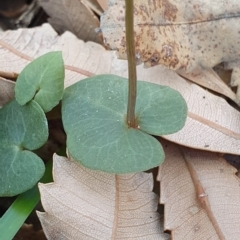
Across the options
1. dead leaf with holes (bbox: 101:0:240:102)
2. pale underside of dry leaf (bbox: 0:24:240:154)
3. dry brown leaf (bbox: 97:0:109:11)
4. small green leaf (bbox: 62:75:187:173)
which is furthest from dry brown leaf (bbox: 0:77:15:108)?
dry brown leaf (bbox: 97:0:109:11)

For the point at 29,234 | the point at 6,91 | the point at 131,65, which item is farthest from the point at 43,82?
the point at 29,234

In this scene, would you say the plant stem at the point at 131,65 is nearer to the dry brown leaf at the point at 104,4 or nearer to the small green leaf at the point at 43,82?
the small green leaf at the point at 43,82

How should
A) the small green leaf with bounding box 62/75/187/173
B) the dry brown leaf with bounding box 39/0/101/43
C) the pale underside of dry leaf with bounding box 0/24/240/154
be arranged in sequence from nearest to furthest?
the small green leaf with bounding box 62/75/187/173 < the pale underside of dry leaf with bounding box 0/24/240/154 < the dry brown leaf with bounding box 39/0/101/43

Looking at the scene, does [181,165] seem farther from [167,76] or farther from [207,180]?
[167,76]

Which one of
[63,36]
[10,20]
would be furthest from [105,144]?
[10,20]

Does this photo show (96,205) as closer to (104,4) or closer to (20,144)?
(20,144)

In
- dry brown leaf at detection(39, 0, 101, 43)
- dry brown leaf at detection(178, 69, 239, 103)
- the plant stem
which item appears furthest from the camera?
dry brown leaf at detection(39, 0, 101, 43)

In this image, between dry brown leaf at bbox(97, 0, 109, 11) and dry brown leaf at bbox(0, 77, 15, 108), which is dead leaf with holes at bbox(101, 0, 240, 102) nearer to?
dry brown leaf at bbox(97, 0, 109, 11)

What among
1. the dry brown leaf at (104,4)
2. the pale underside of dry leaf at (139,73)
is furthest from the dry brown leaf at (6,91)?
the dry brown leaf at (104,4)
